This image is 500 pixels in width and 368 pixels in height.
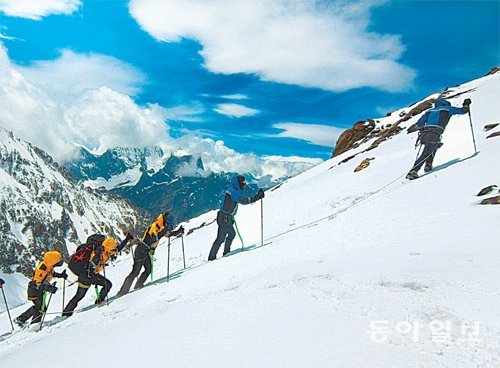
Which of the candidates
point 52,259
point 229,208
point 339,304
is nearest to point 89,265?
point 52,259

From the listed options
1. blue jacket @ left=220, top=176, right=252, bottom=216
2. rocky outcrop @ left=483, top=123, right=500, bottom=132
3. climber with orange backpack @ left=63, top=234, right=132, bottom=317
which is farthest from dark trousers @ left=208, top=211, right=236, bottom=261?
rocky outcrop @ left=483, top=123, right=500, bottom=132

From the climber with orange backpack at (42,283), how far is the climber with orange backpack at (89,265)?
624mm

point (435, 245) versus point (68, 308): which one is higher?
point (435, 245)

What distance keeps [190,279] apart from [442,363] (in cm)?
769

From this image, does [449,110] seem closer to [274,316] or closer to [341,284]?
[341,284]

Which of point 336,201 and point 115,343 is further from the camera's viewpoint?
point 336,201

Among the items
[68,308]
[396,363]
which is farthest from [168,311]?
[68,308]

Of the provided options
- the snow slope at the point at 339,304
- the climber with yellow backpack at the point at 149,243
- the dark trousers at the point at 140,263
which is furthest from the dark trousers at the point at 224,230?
the dark trousers at the point at 140,263

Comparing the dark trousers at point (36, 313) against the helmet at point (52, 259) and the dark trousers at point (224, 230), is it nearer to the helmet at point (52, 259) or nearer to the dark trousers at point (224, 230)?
the helmet at point (52, 259)

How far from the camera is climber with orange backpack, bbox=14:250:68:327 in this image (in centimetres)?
1195

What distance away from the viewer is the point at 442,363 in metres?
3.87

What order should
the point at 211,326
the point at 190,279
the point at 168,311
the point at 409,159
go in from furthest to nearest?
the point at 409,159 → the point at 190,279 → the point at 168,311 → the point at 211,326

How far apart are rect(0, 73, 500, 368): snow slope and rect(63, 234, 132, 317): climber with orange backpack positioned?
1.73 m

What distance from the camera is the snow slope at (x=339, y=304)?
14.1 feet
